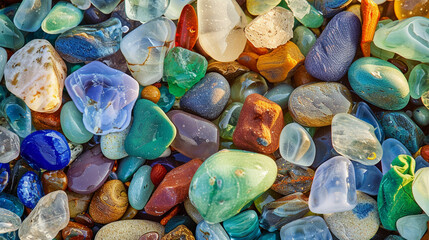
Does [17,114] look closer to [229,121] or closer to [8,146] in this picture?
[8,146]

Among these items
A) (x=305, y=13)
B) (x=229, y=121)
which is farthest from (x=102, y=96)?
(x=305, y=13)

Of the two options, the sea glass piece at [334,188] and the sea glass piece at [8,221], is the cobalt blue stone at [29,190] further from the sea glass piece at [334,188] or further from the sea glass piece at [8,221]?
the sea glass piece at [334,188]

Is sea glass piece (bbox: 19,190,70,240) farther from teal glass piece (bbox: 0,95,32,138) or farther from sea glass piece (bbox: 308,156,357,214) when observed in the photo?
sea glass piece (bbox: 308,156,357,214)

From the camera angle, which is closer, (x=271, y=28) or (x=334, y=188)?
(x=334, y=188)

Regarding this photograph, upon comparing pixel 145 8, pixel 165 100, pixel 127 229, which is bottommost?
pixel 127 229

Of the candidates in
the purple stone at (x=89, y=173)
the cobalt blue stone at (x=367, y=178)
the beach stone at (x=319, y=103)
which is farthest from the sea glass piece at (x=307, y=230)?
the purple stone at (x=89, y=173)

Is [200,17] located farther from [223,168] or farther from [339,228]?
[339,228]

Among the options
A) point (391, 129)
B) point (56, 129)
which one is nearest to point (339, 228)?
point (391, 129)
